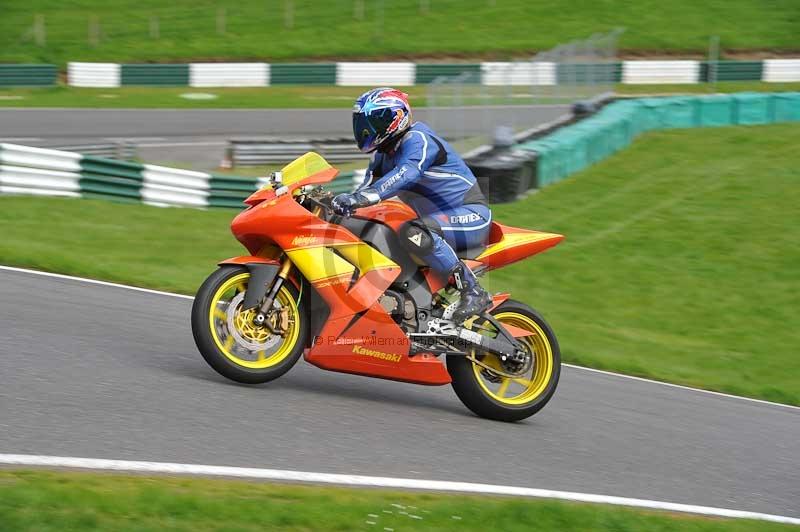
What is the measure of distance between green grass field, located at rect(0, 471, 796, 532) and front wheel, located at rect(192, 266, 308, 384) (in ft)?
5.05

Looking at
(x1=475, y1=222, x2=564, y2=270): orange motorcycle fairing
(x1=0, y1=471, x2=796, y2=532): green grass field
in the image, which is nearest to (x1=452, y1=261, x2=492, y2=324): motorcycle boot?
(x1=475, y1=222, x2=564, y2=270): orange motorcycle fairing

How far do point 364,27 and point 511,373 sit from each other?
101 feet

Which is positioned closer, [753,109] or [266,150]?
[266,150]

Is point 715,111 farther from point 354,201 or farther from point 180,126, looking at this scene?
point 354,201

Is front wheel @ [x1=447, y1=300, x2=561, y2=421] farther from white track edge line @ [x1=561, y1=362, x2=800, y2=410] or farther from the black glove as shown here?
white track edge line @ [x1=561, y1=362, x2=800, y2=410]

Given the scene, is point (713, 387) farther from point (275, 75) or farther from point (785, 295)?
point (275, 75)

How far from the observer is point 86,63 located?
3247 centimetres

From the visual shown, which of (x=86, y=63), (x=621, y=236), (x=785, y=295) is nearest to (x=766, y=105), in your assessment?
(x=621, y=236)

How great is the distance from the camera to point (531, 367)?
25.1 ft

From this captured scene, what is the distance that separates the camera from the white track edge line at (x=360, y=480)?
5195mm

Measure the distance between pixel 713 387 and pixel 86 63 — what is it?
26.2 meters

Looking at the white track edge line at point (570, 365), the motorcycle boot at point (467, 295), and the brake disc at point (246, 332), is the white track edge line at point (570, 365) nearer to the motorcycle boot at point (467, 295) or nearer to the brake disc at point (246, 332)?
the motorcycle boot at point (467, 295)

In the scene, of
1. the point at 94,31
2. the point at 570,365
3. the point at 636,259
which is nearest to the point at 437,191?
the point at 570,365

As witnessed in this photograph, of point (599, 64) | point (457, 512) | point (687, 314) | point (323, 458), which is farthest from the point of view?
point (599, 64)
